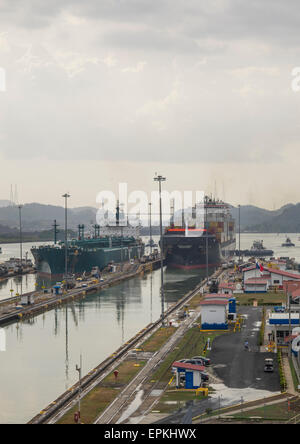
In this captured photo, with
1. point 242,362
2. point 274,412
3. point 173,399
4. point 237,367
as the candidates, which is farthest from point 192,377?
point 242,362

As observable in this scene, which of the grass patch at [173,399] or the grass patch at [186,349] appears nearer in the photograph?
the grass patch at [173,399]

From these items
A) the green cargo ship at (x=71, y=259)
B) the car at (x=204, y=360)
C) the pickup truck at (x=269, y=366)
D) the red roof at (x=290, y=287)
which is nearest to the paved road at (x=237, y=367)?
the pickup truck at (x=269, y=366)

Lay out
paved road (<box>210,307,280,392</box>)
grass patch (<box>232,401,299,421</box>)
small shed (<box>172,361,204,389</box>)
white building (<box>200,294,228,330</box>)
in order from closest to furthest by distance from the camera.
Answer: grass patch (<box>232,401,299,421</box>) → small shed (<box>172,361,204,389</box>) → paved road (<box>210,307,280,392</box>) → white building (<box>200,294,228,330</box>)

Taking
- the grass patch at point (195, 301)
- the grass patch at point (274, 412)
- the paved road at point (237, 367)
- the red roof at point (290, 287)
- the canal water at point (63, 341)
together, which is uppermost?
the red roof at point (290, 287)

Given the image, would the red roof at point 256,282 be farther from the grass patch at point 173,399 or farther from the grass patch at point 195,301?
the grass patch at point 173,399

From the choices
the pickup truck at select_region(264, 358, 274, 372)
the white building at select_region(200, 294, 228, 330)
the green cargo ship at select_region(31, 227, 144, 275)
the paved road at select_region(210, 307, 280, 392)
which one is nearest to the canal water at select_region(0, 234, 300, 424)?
the white building at select_region(200, 294, 228, 330)

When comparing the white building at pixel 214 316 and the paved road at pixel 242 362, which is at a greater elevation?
the white building at pixel 214 316

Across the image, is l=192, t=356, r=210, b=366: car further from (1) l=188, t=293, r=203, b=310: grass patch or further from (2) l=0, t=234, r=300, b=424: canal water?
(1) l=188, t=293, r=203, b=310: grass patch
